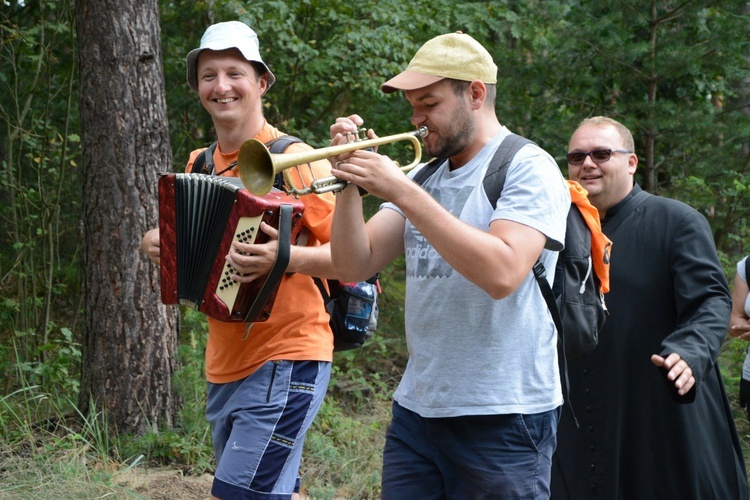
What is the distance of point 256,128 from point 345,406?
423cm

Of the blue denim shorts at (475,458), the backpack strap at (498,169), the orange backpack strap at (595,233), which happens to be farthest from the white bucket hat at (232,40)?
the blue denim shorts at (475,458)

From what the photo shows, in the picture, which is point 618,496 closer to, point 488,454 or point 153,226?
point 488,454

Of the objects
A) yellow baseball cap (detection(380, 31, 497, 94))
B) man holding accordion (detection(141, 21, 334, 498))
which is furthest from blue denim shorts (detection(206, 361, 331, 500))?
yellow baseball cap (detection(380, 31, 497, 94))

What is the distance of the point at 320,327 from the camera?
11.6 feet

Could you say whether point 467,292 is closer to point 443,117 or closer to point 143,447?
point 443,117

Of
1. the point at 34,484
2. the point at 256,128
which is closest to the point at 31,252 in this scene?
the point at 34,484

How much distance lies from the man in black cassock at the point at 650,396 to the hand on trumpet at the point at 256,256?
5.00ft

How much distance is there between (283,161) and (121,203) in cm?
311

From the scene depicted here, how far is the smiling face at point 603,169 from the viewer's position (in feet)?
13.4

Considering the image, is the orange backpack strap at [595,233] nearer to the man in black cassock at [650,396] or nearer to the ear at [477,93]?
the ear at [477,93]

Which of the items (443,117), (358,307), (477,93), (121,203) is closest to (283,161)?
(443,117)

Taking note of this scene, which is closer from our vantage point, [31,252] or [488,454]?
[488,454]

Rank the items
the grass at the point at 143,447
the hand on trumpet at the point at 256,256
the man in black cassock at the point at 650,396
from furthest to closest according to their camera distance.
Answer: the grass at the point at 143,447
the man in black cassock at the point at 650,396
the hand on trumpet at the point at 256,256

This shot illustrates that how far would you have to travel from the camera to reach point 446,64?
285cm
